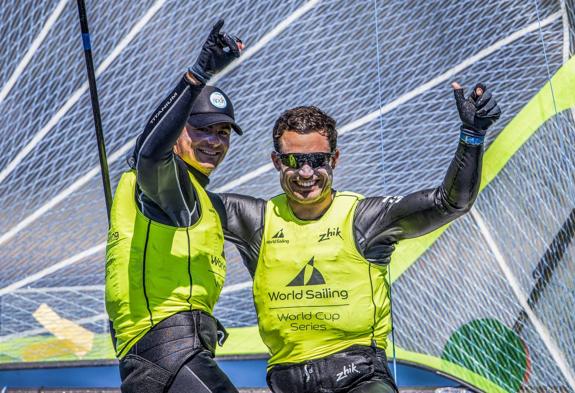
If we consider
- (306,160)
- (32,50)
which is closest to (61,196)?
(32,50)

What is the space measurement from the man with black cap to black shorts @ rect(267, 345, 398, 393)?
23 cm

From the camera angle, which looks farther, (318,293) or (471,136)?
(318,293)

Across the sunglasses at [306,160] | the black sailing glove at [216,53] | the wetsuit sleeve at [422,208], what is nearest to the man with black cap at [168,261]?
the black sailing glove at [216,53]

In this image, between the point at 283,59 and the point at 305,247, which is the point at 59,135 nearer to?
the point at 283,59

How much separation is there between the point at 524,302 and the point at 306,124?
54.8 inches

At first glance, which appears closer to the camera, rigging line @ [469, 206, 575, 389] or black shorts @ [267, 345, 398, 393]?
black shorts @ [267, 345, 398, 393]

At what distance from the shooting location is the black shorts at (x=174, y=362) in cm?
177

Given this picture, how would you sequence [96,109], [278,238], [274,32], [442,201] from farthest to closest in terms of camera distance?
[274,32] < [96,109] < [278,238] < [442,201]

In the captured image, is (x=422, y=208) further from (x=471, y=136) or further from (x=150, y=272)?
(x=150, y=272)

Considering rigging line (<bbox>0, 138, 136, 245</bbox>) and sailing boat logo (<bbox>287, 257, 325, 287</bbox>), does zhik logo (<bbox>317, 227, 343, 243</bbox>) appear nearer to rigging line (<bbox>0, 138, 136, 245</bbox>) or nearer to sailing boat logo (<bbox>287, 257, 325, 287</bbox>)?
sailing boat logo (<bbox>287, 257, 325, 287</bbox>)

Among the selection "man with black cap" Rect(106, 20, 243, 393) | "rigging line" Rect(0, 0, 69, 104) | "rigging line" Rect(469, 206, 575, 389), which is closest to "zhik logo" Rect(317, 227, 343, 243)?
"man with black cap" Rect(106, 20, 243, 393)

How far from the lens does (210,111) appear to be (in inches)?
81.6

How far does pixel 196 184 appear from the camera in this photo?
2.01m

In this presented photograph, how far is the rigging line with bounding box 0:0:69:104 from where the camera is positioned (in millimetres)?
3340
